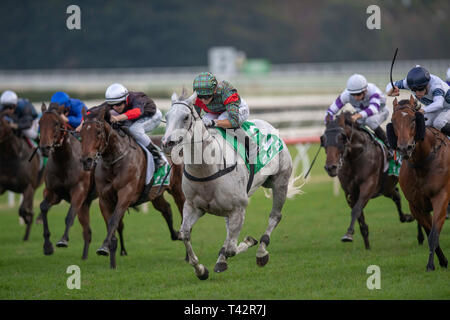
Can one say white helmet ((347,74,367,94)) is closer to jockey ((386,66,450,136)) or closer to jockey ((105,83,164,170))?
jockey ((386,66,450,136))

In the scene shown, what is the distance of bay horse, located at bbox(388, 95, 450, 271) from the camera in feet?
23.6

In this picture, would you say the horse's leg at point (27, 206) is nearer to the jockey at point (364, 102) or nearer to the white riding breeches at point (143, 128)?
the white riding breeches at point (143, 128)

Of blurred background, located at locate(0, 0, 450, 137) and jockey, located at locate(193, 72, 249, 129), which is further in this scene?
blurred background, located at locate(0, 0, 450, 137)

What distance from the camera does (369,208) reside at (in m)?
12.8

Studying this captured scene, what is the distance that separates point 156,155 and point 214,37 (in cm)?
4952

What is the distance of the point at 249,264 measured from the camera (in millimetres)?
8211

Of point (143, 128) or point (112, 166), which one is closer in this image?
point (112, 166)

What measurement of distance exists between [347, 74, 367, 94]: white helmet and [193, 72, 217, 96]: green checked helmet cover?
3073mm

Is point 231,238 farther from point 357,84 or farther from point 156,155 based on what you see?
point 357,84

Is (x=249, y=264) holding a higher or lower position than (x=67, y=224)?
lower

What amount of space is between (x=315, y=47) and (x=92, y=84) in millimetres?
24429

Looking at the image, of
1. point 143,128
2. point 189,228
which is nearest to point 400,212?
point 143,128

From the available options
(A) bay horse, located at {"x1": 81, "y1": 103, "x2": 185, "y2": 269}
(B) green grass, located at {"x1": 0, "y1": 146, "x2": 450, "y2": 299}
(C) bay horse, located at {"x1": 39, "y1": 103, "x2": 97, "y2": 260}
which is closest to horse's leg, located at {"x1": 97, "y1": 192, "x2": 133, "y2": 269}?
(A) bay horse, located at {"x1": 81, "y1": 103, "x2": 185, "y2": 269}

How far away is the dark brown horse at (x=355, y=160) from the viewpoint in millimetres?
9039
